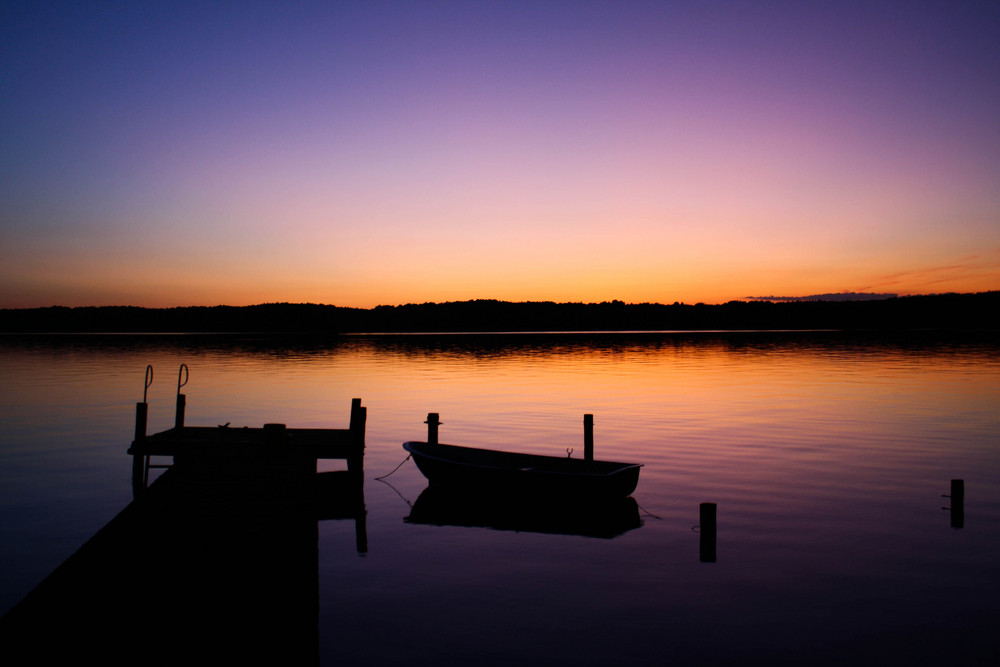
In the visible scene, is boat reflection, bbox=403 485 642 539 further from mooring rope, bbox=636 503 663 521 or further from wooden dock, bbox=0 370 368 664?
wooden dock, bbox=0 370 368 664

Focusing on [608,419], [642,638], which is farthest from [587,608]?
[608,419]

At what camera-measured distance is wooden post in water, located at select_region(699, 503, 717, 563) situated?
14062 millimetres

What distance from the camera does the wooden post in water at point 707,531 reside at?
554 inches

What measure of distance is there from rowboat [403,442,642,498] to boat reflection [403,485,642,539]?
0.37 meters

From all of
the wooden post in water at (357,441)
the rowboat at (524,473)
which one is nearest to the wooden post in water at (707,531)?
the rowboat at (524,473)

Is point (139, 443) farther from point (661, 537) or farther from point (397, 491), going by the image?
point (661, 537)

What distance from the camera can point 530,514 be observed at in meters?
19.8

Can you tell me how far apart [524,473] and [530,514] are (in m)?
1.10

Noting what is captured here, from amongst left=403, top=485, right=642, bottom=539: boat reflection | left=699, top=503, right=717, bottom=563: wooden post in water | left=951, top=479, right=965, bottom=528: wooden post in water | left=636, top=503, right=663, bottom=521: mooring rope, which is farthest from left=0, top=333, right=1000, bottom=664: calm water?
left=403, top=485, right=642, bottom=539: boat reflection

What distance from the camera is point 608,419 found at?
1540 inches

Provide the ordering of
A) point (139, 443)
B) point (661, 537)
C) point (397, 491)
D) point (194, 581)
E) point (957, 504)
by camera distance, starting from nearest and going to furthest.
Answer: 1. point (194, 581)
2. point (661, 537)
3. point (957, 504)
4. point (139, 443)
5. point (397, 491)

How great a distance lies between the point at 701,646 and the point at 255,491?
8.76 meters

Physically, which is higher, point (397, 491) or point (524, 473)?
point (524, 473)

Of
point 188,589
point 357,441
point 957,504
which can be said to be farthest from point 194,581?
point 957,504
